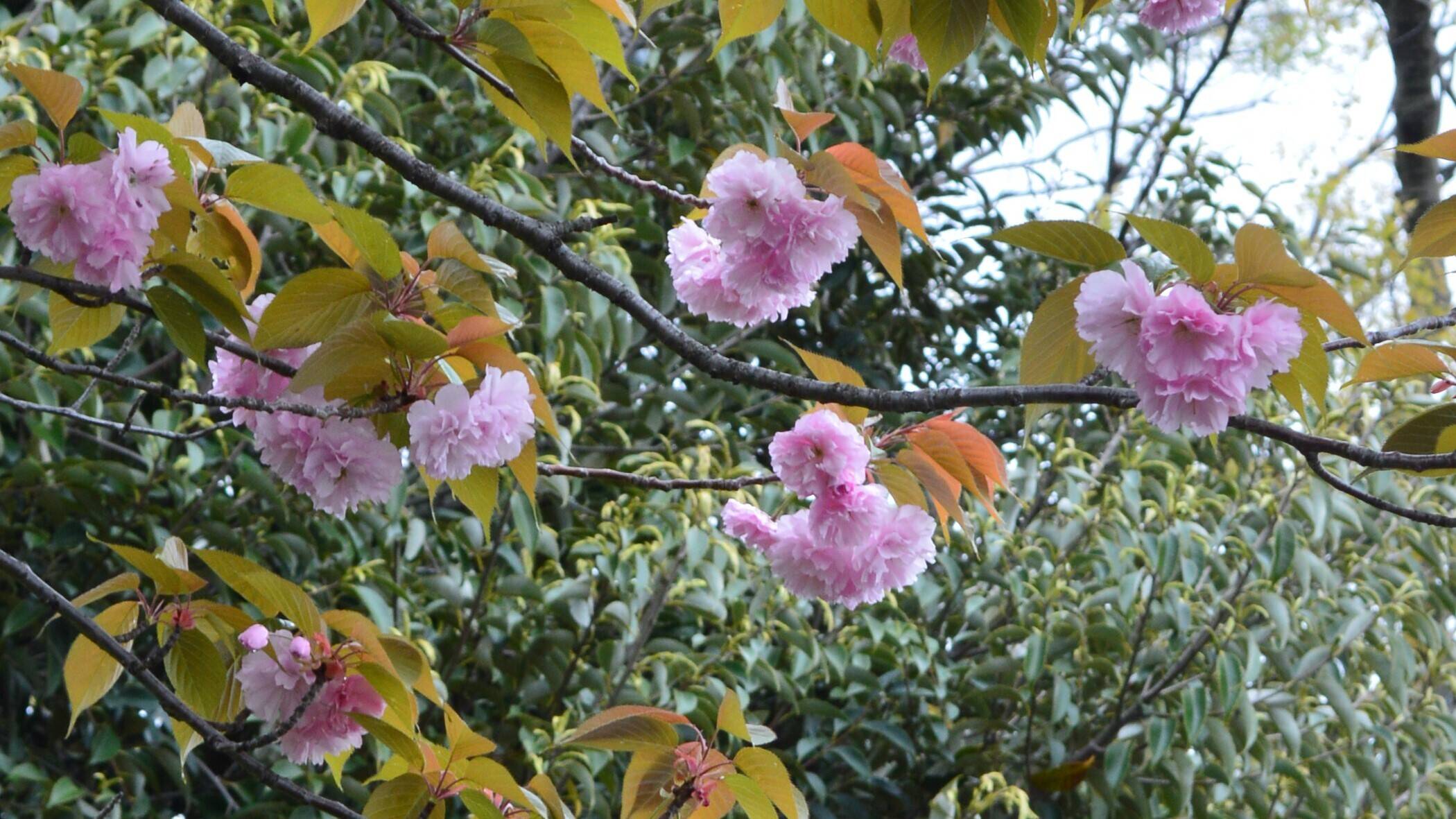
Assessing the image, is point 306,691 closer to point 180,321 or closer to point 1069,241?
point 180,321

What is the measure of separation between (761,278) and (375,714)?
516 millimetres

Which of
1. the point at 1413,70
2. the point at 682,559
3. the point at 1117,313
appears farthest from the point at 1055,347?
the point at 1413,70

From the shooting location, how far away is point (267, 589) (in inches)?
40.1

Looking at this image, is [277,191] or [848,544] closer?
[277,191]

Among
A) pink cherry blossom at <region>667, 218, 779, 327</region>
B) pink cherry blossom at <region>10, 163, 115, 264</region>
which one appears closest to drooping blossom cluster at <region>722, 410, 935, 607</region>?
pink cherry blossom at <region>667, 218, 779, 327</region>

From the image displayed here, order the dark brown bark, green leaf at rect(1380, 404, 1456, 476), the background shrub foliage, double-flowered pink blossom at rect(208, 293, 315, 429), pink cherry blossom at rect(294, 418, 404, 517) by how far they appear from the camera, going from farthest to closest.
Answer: the dark brown bark
the background shrub foliage
double-flowered pink blossom at rect(208, 293, 315, 429)
pink cherry blossom at rect(294, 418, 404, 517)
green leaf at rect(1380, 404, 1456, 476)

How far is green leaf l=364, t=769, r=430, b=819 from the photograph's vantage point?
109cm

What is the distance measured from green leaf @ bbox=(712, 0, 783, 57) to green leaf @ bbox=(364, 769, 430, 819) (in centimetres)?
66

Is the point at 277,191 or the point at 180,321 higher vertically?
the point at 277,191

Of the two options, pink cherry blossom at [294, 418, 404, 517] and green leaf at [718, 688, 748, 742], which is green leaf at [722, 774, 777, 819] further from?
pink cherry blossom at [294, 418, 404, 517]

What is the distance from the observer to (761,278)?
1.05m

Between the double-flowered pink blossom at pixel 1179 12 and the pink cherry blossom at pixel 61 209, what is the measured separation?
3.16ft

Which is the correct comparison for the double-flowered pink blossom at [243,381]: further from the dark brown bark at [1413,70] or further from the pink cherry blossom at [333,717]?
the dark brown bark at [1413,70]

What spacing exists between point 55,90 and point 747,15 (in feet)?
1.68
